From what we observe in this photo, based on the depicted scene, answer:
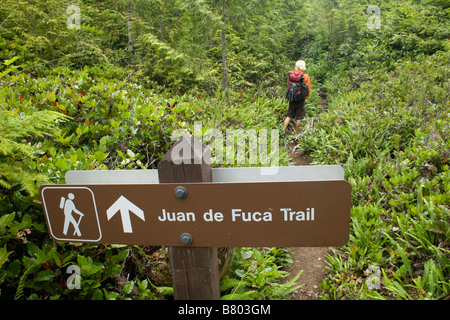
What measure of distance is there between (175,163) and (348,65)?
14.7m

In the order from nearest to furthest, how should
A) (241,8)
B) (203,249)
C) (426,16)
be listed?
(203,249), (241,8), (426,16)

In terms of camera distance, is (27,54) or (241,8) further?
(241,8)

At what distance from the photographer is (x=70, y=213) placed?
4.51 feet

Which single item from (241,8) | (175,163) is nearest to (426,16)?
(241,8)

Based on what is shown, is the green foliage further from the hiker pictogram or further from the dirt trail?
the hiker pictogram

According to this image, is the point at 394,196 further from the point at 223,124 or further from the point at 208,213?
the point at 223,124

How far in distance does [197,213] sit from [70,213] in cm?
61

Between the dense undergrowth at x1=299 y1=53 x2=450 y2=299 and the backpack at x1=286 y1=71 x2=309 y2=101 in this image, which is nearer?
the dense undergrowth at x1=299 y1=53 x2=450 y2=299

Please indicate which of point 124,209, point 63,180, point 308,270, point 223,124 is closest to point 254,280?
point 308,270

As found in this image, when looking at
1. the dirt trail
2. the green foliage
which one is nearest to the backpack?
the dirt trail

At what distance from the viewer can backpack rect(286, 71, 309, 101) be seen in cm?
862

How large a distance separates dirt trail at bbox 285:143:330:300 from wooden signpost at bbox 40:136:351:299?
2.44m

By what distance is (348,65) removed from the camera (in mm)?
13906
